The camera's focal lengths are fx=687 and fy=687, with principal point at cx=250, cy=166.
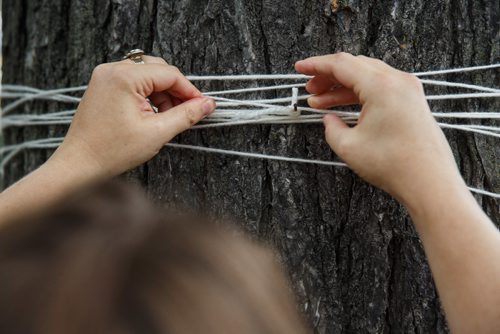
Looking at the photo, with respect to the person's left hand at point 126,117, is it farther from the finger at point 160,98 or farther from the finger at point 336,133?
the finger at point 336,133

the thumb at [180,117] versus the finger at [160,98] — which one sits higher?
the finger at [160,98]

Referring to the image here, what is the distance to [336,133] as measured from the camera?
1.13m

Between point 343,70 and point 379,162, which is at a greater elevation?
point 343,70

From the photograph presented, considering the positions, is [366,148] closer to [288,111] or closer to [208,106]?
[288,111]

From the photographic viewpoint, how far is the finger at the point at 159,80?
123 cm

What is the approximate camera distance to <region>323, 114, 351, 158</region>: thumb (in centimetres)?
112

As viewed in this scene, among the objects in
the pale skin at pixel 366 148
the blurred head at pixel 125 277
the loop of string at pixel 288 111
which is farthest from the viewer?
the loop of string at pixel 288 111

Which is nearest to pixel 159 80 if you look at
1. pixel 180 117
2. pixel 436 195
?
pixel 180 117

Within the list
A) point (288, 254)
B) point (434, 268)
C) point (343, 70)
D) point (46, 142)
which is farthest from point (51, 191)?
point (434, 268)

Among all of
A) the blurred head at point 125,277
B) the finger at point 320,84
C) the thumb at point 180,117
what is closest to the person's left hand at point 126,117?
the thumb at point 180,117

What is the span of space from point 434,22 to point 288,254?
50 centimetres

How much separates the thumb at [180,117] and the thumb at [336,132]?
0.23m

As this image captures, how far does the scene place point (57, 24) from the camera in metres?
1.55

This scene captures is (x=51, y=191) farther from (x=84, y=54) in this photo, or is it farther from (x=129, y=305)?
(x=129, y=305)
